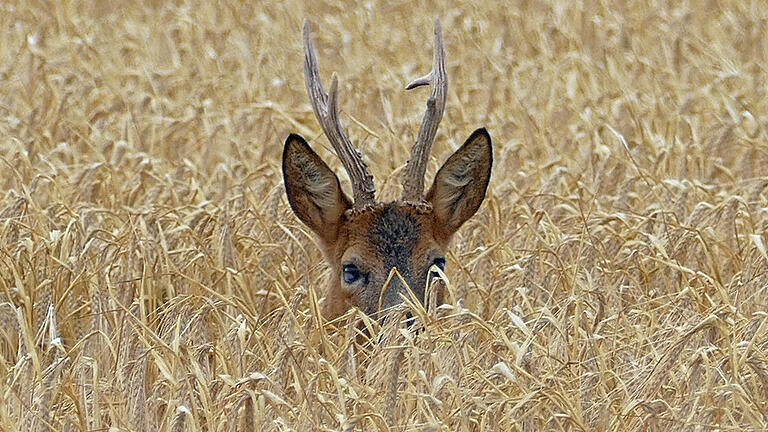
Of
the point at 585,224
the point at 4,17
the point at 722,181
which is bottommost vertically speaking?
the point at 722,181

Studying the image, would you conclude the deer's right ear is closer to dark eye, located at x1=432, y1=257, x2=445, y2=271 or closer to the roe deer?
the roe deer

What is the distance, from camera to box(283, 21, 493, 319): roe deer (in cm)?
579

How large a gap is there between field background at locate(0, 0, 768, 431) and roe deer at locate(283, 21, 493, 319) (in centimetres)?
19

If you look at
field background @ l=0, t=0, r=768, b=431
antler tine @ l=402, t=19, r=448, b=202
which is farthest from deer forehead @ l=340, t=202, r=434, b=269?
field background @ l=0, t=0, r=768, b=431

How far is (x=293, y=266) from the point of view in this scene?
264 inches

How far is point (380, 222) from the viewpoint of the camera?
584 centimetres

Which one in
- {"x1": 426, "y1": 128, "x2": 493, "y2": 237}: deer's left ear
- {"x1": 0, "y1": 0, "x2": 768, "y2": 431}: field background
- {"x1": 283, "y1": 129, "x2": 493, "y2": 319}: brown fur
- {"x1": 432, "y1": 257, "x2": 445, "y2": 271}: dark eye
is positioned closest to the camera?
{"x1": 0, "y1": 0, "x2": 768, "y2": 431}: field background

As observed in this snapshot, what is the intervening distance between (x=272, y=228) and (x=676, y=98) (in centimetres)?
402

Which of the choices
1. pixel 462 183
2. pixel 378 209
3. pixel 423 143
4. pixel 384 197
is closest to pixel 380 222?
pixel 378 209

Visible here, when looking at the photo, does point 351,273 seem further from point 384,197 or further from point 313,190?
point 384,197

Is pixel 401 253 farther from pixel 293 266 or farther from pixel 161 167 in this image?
pixel 161 167

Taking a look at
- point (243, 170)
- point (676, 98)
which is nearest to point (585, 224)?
point (243, 170)

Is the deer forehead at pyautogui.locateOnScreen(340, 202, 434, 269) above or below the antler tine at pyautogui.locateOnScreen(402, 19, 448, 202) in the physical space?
below

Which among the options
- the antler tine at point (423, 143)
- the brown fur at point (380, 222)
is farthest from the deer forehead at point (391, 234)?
the antler tine at point (423, 143)
